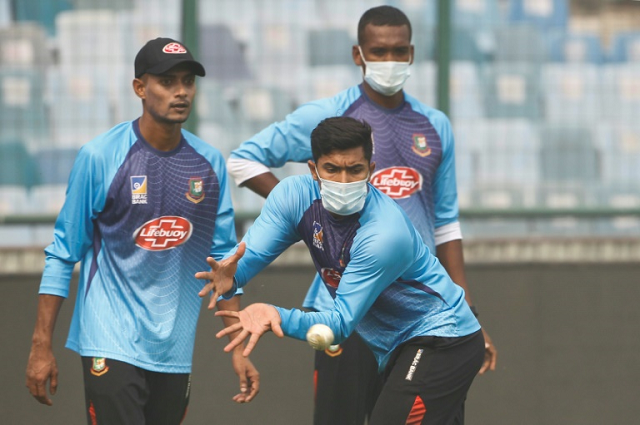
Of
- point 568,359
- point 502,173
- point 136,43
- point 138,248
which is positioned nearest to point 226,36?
point 136,43

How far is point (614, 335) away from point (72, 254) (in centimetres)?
401

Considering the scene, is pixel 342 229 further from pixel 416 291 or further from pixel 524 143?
pixel 524 143

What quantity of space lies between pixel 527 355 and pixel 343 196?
3534 mm

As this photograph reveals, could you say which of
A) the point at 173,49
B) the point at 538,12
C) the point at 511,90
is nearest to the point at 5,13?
the point at 173,49

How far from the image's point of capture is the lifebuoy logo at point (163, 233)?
5.26 m

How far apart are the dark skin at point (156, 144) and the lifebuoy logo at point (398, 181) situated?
89 cm

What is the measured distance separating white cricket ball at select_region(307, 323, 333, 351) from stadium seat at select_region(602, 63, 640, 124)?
420cm

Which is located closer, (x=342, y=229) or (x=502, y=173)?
(x=342, y=229)

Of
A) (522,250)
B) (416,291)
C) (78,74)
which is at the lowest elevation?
(522,250)

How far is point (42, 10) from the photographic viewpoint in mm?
7270

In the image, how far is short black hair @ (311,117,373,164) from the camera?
4485mm

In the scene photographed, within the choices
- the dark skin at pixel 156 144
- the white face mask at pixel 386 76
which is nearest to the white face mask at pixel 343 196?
the dark skin at pixel 156 144

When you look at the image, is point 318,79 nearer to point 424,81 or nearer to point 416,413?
point 424,81

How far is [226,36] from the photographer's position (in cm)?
747
